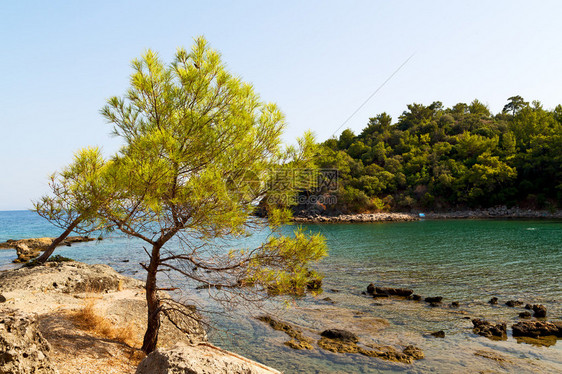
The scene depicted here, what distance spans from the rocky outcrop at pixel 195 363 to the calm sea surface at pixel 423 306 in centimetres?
411

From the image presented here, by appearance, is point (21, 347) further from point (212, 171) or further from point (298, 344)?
point (298, 344)

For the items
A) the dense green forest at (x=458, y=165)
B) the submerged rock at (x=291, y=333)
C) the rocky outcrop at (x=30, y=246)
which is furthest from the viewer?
the dense green forest at (x=458, y=165)

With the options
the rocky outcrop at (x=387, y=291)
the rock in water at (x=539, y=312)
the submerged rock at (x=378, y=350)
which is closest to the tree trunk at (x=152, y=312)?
the submerged rock at (x=378, y=350)

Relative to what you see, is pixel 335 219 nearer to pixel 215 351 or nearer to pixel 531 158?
pixel 531 158

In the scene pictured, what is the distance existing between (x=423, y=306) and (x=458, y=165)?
192 feet

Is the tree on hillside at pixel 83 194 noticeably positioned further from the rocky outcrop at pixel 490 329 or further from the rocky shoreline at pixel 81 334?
the rocky outcrop at pixel 490 329

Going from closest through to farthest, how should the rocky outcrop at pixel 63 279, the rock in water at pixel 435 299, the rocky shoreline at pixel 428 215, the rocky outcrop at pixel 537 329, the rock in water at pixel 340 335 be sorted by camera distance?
the rock in water at pixel 340 335, the rocky outcrop at pixel 537 329, the rocky outcrop at pixel 63 279, the rock in water at pixel 435 299, the rocky shoreline at pixel 428 215

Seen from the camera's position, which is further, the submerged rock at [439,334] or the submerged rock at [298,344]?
the submerged rock at [439,334]

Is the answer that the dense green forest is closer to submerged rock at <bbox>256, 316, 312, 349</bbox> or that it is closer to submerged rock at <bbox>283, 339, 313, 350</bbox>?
submerged rock at <bbox>256, 316, 312, 349</bbox>

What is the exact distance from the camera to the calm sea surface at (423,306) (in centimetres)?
815

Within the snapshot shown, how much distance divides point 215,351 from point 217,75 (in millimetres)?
4610

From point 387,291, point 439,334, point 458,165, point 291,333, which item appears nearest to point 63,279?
point 291,333

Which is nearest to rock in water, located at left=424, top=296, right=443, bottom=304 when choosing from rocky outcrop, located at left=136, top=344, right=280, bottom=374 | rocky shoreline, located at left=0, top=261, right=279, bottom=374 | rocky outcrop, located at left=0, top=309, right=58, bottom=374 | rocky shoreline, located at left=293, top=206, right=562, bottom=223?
rocky shoreline, located at left=0, top=261, right=279, bottom=374

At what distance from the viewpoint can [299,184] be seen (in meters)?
6.30
